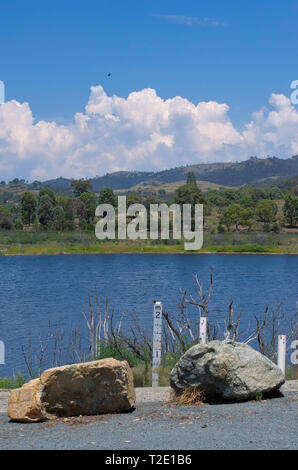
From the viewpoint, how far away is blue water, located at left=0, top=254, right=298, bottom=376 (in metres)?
30.2

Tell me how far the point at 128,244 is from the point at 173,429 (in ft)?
266

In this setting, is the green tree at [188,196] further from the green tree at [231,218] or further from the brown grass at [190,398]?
the brown grass at [190,398]

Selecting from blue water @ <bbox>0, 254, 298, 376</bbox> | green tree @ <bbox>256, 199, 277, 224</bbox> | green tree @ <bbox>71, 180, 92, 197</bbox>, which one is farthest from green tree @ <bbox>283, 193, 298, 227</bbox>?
green tree @ <bbox>71, 180, 92, 197</bbox>

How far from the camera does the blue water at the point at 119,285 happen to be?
30.2 m

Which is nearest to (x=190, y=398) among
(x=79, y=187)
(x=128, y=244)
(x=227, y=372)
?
(x=227, y=372)

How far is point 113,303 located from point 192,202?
233 feet

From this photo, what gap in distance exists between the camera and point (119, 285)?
49.0 m

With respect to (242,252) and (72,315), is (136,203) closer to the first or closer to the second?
(242,252)

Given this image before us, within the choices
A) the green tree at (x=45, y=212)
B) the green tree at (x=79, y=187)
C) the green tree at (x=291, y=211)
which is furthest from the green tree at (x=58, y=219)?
the green tree at (x=291, y=211)

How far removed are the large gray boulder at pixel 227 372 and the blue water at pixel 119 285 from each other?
10594 mm

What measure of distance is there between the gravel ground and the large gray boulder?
22cm

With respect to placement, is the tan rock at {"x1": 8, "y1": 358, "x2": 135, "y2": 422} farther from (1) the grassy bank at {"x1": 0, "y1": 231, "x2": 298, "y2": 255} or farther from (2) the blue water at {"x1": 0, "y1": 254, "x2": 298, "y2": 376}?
(1) the grassy bank at {"x1": 0, "y1": 231, "x2": 298, "y2": 255}

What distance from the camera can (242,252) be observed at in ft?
285
